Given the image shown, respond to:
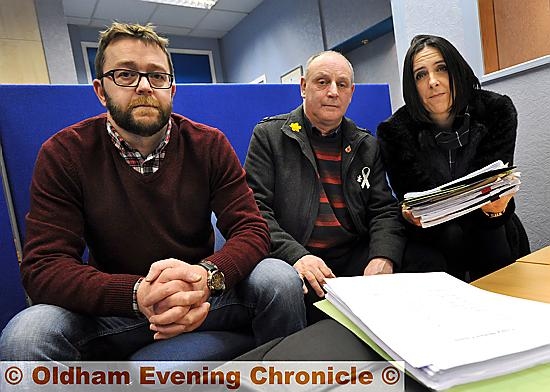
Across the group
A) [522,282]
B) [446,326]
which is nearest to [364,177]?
[522,282]

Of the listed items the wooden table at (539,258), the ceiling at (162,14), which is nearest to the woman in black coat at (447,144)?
the wooden table at (539,258)

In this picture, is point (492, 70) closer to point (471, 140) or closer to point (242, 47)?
point (471, 140)

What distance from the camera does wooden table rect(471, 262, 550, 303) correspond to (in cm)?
69

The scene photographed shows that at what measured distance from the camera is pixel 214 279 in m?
0.86

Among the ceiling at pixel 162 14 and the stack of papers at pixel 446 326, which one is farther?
the ceiling at pixel 162 14

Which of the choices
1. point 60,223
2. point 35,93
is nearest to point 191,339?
point 60,223

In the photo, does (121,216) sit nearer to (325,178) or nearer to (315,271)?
(315,271)

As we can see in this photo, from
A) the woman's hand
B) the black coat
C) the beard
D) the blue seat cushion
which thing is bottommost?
the blue seat cushion

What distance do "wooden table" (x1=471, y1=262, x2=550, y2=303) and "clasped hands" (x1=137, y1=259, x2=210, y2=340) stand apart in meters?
0.56

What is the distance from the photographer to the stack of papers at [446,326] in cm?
41

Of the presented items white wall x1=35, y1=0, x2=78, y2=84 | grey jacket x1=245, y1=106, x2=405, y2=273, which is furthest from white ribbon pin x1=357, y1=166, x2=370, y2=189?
white wall x1=35, y1=0, x2=78, y2=84
